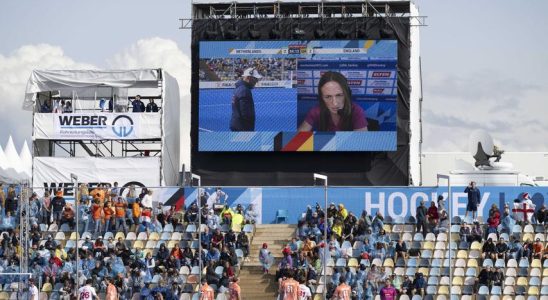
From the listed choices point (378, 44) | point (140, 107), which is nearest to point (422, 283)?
point (378, 44)

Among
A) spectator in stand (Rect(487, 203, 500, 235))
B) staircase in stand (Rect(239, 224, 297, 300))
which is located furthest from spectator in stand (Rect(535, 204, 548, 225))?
staircase in stand (Rect(239, 224, 297, 300))

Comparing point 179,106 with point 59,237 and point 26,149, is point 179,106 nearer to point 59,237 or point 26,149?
point 59,237

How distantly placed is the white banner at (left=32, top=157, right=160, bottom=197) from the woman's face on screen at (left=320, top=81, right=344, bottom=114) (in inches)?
203

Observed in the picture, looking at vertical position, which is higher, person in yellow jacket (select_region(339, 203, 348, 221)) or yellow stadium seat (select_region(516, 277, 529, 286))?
person in yellow jacket (select_region(339, 203, 348, 221))

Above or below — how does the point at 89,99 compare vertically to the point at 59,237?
above

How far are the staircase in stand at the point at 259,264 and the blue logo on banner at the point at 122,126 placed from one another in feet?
18.3

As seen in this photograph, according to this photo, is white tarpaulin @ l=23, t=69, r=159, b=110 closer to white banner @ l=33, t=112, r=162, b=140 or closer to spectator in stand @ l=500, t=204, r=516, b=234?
white banner @ l=33, t=112, r=162, b=140

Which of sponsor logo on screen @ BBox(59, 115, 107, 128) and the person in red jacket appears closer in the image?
A: the person in red jacket

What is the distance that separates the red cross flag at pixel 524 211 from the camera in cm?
3850

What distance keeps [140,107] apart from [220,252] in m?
7.64

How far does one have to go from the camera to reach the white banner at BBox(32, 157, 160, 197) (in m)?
42.6

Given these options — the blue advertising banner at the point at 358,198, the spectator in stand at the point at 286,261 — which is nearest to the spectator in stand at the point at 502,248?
the blue advertising banner at the point at 358,198

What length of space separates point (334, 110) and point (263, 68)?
92.2 inches

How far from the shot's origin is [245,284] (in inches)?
1447
